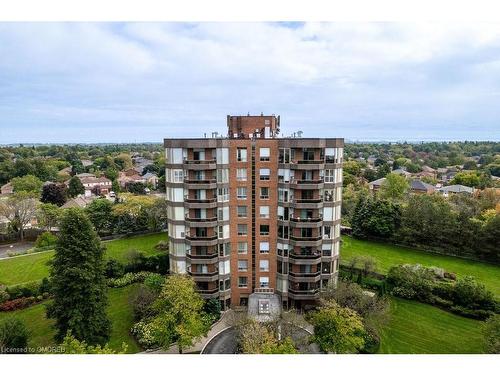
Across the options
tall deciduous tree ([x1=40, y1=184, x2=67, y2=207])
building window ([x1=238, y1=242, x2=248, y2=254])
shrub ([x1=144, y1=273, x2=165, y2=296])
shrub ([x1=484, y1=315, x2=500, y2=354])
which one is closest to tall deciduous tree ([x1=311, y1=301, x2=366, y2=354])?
shrub ([x1=484, y1=315, x2=500, y2=354])

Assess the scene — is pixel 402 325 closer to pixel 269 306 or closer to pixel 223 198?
pixel 269 306

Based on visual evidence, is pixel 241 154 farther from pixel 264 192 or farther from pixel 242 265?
pixel 242 265

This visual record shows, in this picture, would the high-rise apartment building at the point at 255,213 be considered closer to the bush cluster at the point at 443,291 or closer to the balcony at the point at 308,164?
the balcony at the point at 308,164

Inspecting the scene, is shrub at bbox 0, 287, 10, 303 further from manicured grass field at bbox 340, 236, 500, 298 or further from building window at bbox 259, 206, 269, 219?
manicured grass field at bbox 340, 236, 500, 298

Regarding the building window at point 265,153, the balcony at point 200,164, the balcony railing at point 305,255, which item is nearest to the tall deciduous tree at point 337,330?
the balcony railing at point 305,255

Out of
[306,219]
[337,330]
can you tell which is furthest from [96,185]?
[337,330]

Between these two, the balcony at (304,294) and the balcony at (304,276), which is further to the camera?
the balcony at (304,294)
